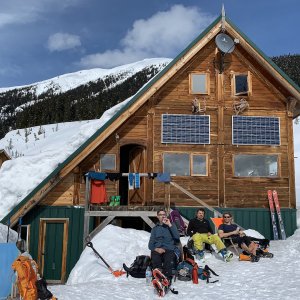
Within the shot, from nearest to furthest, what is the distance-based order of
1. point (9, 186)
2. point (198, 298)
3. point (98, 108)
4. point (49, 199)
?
1. point (198, 298)
2. point (49, 199)
3. point (9, 186)
4. point (98, 108)

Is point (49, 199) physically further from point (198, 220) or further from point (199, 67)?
point (199, 67)

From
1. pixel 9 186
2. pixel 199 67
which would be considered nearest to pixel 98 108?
pixel 9 186

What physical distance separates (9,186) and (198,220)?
14072 mm

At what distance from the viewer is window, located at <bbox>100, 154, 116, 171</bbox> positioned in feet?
46.5

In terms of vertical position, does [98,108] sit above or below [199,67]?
above

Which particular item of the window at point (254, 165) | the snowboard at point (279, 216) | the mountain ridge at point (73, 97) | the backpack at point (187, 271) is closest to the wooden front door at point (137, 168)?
the window at point (254, 165)

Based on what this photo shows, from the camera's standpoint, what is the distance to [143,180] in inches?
578

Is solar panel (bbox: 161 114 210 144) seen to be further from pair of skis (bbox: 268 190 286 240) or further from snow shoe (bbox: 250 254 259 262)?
snow shoe (bbox: 250 254 259 262)

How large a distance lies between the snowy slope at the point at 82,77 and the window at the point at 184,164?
12187 cm

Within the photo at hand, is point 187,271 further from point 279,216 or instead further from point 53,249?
point 279,216

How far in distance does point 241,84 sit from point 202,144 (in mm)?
2732

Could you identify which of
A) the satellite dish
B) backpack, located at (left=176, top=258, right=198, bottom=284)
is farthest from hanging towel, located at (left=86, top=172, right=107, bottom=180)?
the satellite dish

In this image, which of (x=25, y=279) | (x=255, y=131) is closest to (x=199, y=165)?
(x=255, y=131)

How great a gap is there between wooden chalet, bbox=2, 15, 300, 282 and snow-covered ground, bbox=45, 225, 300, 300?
90.8 inches
